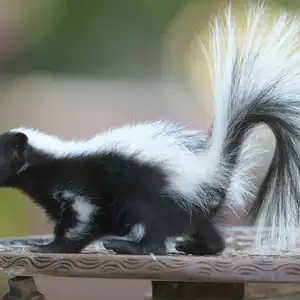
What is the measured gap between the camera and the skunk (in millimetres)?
977

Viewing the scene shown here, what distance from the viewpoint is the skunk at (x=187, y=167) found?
3.21 ft

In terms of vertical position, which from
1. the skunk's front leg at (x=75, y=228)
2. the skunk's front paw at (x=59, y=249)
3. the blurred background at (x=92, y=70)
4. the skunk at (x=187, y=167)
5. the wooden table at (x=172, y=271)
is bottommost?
the wooden table at (x=172, y=271)

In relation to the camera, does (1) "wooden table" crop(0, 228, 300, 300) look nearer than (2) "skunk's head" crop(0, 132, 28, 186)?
Yes

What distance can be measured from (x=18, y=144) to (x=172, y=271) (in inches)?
13.5

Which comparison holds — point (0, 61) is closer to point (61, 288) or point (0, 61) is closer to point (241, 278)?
point (61, 288)

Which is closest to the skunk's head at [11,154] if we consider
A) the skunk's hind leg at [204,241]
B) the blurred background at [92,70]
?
the skunk's hind leg at [204,241]

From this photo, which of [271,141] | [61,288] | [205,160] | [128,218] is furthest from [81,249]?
[61,288]

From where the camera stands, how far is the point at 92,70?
2213 mm

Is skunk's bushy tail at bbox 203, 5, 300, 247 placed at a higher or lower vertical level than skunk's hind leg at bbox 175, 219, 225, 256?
higher

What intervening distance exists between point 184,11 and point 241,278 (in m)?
1.39

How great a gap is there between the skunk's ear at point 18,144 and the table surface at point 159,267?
0.18 metres

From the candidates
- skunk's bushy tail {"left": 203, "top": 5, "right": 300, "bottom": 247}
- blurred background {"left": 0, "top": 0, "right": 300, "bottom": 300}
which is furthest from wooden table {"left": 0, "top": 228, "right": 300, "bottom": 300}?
blurred background {"left": 0, "top": 0, "right": 300, "bottom": 300}

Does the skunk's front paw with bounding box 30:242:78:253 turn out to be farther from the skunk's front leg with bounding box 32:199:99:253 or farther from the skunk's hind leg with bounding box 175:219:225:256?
the skunk's hind leg with bounding box 175:219:225:256

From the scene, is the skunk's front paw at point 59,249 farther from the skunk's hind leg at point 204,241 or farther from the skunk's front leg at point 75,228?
the skunk's hind leg at point 204,241
